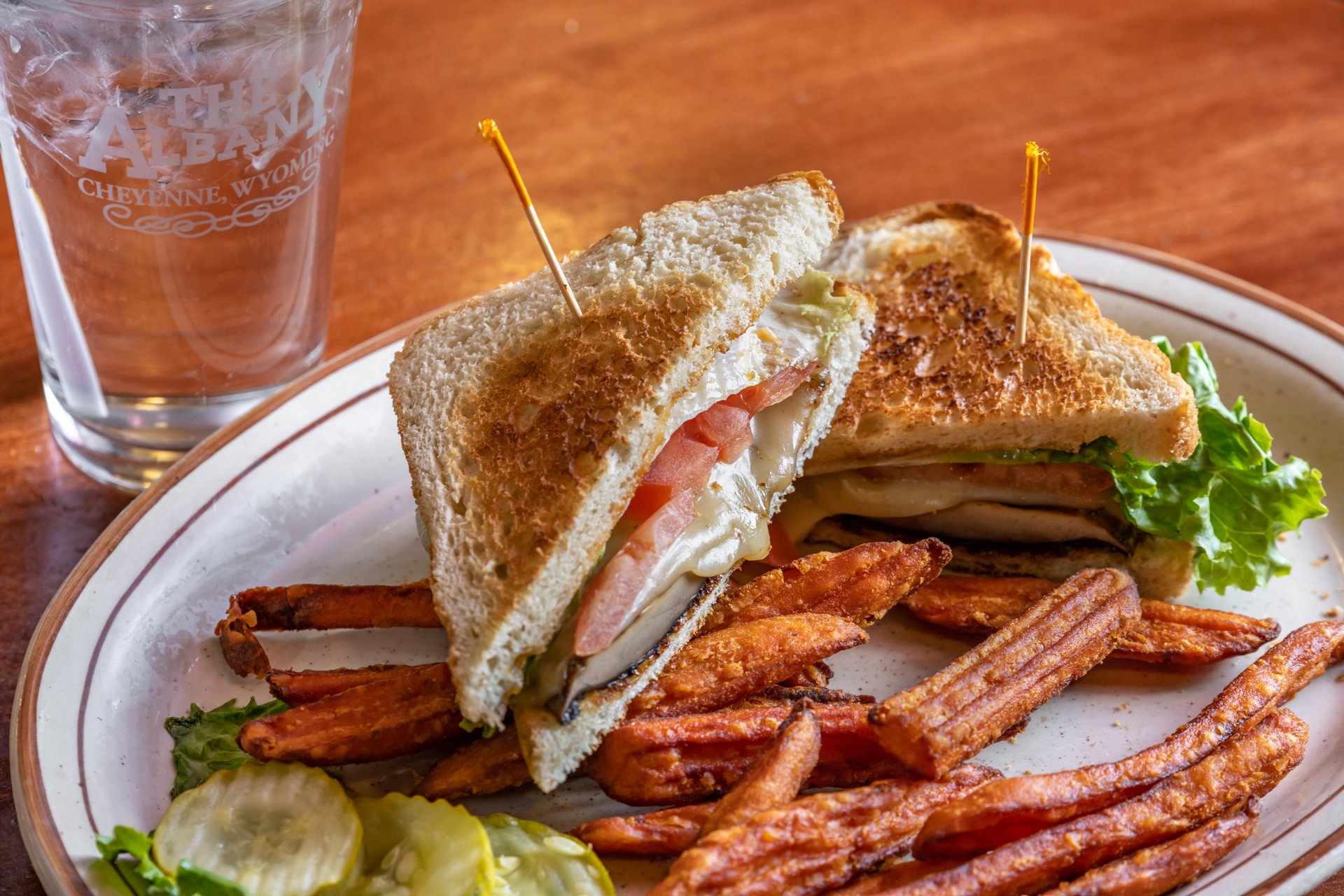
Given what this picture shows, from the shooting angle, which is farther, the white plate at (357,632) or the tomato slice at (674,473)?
the tomato slice at (674,473)

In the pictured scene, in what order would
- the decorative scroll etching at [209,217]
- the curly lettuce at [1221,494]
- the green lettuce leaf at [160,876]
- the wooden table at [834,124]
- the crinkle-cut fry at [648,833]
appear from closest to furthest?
the green lettuce leaf at [160,876]
the crinkle-cut fry at [648,833]
the decorative scroll etching at [209,217]
the curly lettuce at [1221,494]
the wooden table at [834,124]

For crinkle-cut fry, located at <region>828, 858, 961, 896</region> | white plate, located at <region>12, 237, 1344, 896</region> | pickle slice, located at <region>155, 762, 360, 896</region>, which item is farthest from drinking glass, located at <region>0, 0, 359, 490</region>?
crinkle-cut fry, located at <region>828, 858, 961, 896</region>

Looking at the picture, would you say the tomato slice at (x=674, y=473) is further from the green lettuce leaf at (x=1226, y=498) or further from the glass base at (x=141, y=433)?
the glass base at (x=141, y=433)

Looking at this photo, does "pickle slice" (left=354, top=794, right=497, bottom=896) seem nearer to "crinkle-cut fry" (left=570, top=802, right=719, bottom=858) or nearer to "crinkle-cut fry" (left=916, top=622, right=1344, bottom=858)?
"crinkle-cut fry" (left=570, top=802, right=719, bottom=858)

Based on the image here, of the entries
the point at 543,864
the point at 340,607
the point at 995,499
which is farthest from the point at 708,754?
the point at 995,499

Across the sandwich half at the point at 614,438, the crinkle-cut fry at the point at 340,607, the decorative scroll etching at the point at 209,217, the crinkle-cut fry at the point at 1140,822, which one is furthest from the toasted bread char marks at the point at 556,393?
the crinkle-cut fry at the point at 1140,822

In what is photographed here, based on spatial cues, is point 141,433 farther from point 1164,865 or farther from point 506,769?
point 1164,865
